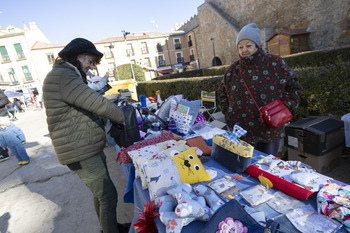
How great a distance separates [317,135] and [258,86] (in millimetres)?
1383

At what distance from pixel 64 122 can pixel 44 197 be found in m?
2.79

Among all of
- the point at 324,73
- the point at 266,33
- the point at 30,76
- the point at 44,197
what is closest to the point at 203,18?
the point at 266,33

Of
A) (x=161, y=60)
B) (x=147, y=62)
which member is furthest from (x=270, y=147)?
(x=161, y=60)

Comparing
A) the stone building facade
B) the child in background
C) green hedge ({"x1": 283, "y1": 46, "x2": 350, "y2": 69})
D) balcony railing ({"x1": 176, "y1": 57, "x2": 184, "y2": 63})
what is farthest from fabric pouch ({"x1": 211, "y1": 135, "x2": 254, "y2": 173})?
balcony railing ({"x1": 176, "y1": 57, "x2": 184, "y2": 63})

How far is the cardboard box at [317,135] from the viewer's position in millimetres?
2582

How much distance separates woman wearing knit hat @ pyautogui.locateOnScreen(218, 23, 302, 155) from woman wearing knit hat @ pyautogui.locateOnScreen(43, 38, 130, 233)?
1415mm

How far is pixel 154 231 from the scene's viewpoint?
A: 4.00 ft

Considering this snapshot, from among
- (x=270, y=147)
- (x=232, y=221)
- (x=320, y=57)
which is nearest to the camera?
(x=232, y=221)

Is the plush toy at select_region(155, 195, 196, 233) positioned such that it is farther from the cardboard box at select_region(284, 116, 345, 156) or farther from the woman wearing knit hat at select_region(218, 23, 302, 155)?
the cardboard box at select_region(284, 116, 345, 156)

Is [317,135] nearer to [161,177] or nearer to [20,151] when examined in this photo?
[161,177]

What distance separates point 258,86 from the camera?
1.99 meters

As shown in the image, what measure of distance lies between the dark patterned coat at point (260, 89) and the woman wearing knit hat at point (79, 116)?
1.39 metres

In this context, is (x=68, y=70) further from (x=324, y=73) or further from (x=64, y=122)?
(x=324, y=73)

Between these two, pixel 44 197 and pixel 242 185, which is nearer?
pixel 242 185
